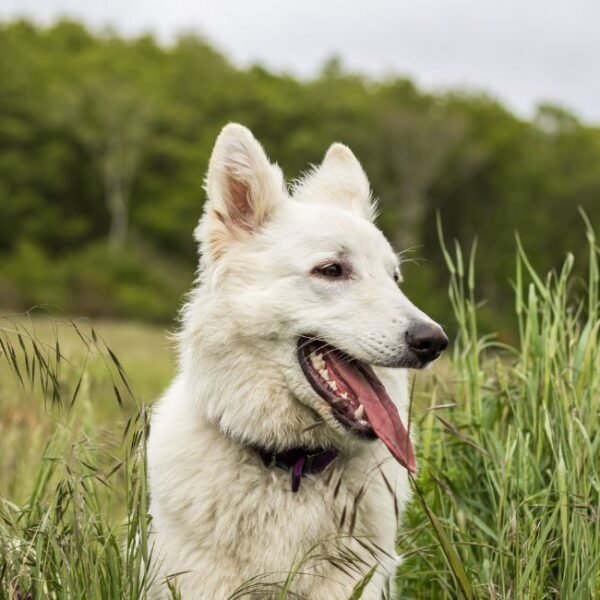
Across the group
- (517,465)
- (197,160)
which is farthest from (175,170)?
(517,465)

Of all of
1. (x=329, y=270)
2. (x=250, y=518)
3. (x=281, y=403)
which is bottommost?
(x=250, y=518)

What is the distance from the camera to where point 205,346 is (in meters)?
4.23

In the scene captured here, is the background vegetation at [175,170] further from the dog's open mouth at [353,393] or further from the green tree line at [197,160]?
the dog's open mouth at [353,393]

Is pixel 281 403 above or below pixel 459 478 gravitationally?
above

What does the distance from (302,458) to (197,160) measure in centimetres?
4969

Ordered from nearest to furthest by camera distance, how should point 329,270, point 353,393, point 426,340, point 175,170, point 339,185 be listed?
1. point 426,340
2. point 353,393
3. point 329,270
4. point 339,185
5. point 175,170

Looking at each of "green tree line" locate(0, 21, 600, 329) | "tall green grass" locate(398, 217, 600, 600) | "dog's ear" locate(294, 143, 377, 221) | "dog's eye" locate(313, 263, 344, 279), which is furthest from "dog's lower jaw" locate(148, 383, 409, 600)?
"green tree line" locate(0, 21, 600, 329)

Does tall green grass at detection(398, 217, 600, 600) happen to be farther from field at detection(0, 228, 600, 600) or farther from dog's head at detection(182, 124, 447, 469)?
dog's head at detection(182, 124, 447, 469)

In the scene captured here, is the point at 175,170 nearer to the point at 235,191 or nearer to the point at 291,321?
the point at 235,191

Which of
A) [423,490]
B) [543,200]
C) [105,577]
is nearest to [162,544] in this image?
[105,577]

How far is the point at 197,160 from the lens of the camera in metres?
52.8

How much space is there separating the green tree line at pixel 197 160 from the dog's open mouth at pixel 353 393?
40.0 m

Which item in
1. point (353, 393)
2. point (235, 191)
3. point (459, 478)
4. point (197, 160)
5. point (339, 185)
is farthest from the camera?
point (197, 160)

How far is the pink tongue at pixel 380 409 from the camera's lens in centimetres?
380
